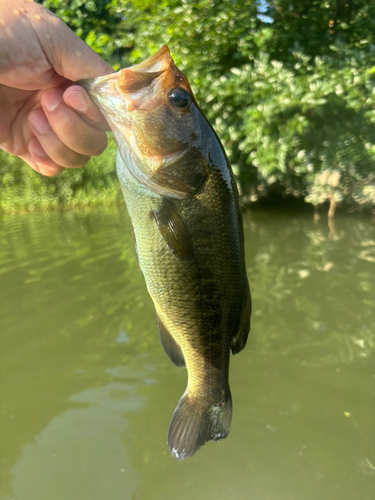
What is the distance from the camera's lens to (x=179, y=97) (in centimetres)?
135

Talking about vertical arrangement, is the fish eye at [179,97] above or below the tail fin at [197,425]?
above

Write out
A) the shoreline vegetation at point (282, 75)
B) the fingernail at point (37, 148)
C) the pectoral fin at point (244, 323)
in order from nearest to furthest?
the pectoral fin at point (244, 323), the fingernail at point (37, 148), the shoreline vegetation at point (282, 75)

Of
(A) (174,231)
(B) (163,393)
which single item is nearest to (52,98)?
(A) (174,231)

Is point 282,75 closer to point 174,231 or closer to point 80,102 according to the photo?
point 80,102

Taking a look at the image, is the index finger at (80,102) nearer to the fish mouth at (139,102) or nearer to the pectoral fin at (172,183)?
the fish mouth at (139,102)

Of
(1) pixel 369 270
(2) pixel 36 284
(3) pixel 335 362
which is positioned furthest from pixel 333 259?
(2) pixel 36 284

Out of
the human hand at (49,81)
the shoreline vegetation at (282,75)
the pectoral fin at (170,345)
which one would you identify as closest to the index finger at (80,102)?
the human hand at (49,81)

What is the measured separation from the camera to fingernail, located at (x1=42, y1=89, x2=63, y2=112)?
164 cm

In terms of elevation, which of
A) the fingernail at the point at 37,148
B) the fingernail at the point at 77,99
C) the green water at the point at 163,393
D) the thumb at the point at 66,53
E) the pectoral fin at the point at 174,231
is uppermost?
the thumb at the point at 66,53

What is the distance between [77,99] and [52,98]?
231mm

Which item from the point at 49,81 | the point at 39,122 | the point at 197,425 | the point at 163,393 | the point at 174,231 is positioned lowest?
the point at 163,393

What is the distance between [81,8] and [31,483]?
11.6m

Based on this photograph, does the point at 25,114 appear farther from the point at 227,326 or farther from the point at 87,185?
the point at 87,185

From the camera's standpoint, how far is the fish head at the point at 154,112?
1329mm
